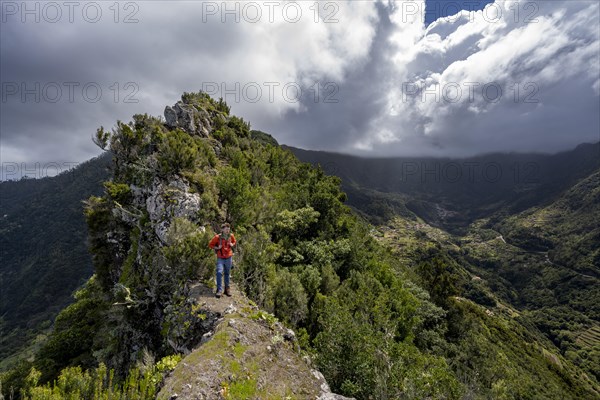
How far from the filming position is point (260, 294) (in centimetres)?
1552

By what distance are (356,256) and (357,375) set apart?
1580 centimetres

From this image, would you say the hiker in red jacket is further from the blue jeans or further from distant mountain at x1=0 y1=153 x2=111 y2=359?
distant mountain at x1=0 y1=153 x2=111 y2=359

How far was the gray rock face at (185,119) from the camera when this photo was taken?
30.7m

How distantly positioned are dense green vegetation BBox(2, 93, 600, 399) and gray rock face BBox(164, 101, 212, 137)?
1.56m

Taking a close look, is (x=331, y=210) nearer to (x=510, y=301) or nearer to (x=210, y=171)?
(x=210, y=171)

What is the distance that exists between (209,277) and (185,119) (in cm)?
2271

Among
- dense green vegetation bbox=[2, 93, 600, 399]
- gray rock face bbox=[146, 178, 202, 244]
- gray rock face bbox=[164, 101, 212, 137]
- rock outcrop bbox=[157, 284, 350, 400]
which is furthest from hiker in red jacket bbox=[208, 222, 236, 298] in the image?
gray rock face bbox=[164, 101, 212, 137]

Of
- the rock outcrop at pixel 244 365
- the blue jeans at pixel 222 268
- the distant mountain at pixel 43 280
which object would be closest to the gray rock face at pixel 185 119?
the blue jeans at pixel 222 268

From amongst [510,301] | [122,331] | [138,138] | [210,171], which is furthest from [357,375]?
[510,301]

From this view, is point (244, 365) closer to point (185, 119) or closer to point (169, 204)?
point (169, 204)

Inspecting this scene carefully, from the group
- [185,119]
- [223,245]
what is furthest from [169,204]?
[185,119]

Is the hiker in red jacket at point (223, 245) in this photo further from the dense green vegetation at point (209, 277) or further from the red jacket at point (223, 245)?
the dense green vegetation at point (209, 277)

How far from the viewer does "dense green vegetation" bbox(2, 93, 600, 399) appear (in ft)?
39.9

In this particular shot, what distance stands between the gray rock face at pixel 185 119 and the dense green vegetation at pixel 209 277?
1.56 metres
